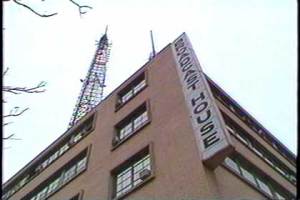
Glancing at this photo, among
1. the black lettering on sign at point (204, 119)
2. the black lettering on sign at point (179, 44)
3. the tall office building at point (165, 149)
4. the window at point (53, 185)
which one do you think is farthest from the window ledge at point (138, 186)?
the black lettering on sign at point (179, 44)

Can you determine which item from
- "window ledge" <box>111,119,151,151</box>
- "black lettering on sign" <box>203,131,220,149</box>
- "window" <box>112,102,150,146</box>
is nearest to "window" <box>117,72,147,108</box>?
"window" <box>112,102,150,146</box>

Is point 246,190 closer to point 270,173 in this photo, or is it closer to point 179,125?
point 179,125

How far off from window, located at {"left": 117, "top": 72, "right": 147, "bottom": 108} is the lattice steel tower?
20.7 ft

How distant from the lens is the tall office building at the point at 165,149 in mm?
12523

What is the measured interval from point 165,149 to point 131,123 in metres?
5.37

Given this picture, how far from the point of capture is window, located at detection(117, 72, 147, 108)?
72.9 feet

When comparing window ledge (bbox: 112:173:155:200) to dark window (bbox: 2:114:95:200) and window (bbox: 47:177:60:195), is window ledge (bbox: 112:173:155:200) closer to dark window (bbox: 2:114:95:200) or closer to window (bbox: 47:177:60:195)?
window (bbox: 47:177:60:195)

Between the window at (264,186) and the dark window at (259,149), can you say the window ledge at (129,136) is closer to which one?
the dark window at (259,149)

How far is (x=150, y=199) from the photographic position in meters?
13.0

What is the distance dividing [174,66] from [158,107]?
9.46 feet

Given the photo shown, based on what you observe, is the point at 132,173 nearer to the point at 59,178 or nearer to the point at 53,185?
the point at 59,178

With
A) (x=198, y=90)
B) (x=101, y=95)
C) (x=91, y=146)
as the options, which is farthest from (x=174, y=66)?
(x=101, y=95)

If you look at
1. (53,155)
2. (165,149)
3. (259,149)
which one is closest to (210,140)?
(165,149)

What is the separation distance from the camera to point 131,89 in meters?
23.0
